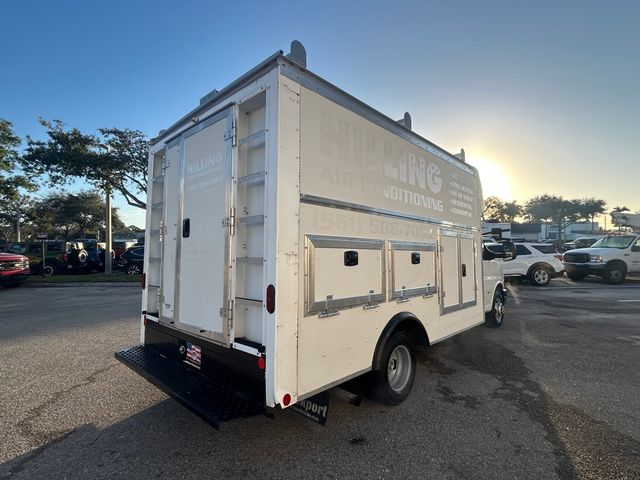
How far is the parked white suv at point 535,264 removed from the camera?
13.6m

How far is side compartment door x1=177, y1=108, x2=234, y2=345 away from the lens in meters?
2.77

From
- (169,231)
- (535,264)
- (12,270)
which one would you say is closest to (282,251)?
(169,231)

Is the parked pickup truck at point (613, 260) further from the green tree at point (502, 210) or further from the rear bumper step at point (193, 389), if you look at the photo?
the green tree at point (502, 210)

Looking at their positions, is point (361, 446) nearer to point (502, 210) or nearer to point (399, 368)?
point (399, 368)

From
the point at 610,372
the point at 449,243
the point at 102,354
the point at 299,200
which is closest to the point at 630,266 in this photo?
the point at 610,372

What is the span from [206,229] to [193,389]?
131 centimetres

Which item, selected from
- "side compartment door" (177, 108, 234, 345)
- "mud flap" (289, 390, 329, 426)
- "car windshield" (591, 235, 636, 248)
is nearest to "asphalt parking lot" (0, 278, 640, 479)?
"mud flap" (289, 390, 329, 426)

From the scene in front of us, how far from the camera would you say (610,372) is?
455cm

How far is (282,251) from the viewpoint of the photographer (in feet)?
7.80

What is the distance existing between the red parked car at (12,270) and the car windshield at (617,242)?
2426 cm

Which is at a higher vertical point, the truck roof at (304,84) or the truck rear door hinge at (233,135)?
the truck roof at (304,84)

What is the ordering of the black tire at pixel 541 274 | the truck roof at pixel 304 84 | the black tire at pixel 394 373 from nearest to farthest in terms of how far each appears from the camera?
1. the truck roof at pixel 304 84
2. the black tire at pixel 394 373
3. the black tire at pixel 541 274

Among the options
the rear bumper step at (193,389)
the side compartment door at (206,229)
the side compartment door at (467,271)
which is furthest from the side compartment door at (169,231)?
the side compartment door at (467,271)

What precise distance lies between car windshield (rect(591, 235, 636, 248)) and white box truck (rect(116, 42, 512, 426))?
15.9 metres
